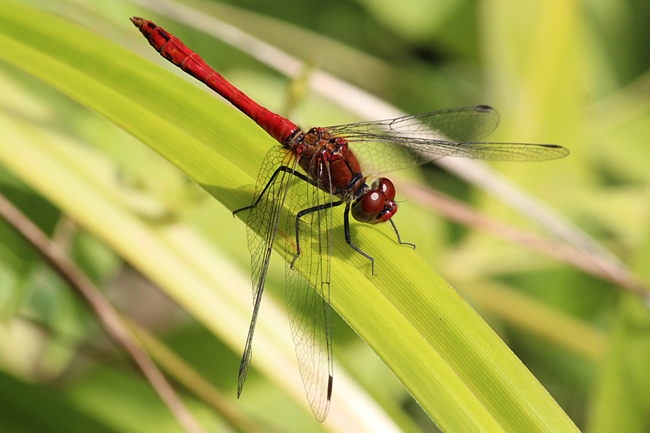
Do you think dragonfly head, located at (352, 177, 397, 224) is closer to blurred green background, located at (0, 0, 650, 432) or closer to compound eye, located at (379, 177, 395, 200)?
compound eye, located at (379, 177, 395, 200)

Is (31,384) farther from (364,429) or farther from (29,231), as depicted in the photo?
(364,429)

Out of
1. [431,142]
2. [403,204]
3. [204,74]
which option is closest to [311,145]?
[431,142]

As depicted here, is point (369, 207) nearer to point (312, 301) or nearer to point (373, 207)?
point (373, 207)

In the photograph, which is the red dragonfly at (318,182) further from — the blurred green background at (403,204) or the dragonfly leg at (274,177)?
the blurred green background at (403,204)

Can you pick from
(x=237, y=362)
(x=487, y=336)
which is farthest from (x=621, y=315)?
(x=237, y=362)

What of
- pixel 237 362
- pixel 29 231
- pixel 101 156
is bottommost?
pixel 237 362

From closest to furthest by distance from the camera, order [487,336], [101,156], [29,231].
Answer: [487,336], [29,231], [101,156]

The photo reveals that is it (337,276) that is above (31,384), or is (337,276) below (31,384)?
above
